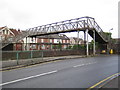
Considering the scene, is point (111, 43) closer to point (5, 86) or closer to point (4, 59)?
point (4, 59)

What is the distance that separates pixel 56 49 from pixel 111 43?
537 inches

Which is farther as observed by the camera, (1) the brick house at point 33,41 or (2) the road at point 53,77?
(1) the brick house at point 33,41

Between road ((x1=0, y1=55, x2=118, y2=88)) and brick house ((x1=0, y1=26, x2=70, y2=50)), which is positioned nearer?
road ((x1=0, y1=55, x2=118, y2=88))

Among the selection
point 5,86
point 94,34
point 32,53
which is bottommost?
point 5,86

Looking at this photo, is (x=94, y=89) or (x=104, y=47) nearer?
(x=94, y=89)

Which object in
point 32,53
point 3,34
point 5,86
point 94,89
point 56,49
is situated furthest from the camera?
point 3,34

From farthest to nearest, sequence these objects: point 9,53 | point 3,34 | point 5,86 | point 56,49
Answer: point 3,34 → point 56,49 → point 9,53 → point 5,86

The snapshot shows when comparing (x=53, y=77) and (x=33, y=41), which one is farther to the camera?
(x=33, y=41)

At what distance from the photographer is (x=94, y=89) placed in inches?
205

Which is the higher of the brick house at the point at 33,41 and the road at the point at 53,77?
the brick house at the point at 33,41

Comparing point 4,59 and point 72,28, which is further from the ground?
point 72,28

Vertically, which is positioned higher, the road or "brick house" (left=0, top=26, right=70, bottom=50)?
"brick house" (left=0, top=26, right=70, bottom=50)

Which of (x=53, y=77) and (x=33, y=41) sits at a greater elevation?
(x=33, y=41)

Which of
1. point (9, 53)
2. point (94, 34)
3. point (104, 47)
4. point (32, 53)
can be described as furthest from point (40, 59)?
point (104, 47)
